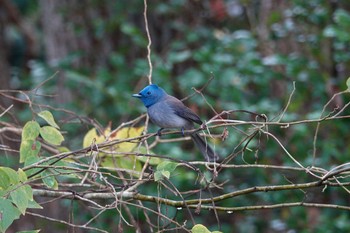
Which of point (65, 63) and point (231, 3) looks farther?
point (231, 3)

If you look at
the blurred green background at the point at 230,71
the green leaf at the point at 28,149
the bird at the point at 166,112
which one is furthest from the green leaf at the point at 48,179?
the blurred green background at the point at 230,71

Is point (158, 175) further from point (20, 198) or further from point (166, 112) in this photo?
point (166, 112)

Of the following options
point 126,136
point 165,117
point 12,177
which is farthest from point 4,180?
point 165,117

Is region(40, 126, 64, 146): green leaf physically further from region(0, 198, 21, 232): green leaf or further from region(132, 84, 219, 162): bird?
region(132, 84, 219, 162): bird

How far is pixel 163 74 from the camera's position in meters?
6.33

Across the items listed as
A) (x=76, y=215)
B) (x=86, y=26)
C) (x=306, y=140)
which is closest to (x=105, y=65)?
(x=86, y=26)

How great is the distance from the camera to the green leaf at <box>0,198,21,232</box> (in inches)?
103

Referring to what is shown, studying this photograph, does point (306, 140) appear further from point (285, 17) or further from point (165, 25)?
point (165, 25)

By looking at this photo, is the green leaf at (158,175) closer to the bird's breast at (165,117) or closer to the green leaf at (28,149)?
the green leaf at (28,149)

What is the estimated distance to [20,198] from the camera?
8.64ft

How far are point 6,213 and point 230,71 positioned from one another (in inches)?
150

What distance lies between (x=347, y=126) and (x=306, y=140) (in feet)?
1.08

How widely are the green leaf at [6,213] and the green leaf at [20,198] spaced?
3 centimetres

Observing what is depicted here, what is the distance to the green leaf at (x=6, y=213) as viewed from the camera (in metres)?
2.61
